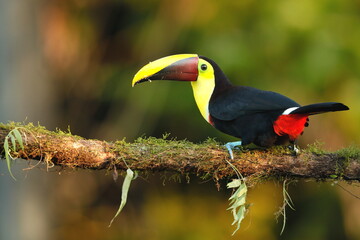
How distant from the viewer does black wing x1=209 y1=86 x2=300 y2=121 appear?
361 centimetres

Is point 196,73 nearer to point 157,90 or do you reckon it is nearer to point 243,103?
point 243,103

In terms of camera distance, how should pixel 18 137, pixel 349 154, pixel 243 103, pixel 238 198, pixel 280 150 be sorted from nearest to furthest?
pixel 18 137
pixel 238 198
pixel 349 154
pixel 280 150
pixel 243 103

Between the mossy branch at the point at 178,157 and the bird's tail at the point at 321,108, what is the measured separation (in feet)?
0.68

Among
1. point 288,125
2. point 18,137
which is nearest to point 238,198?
point 288,125

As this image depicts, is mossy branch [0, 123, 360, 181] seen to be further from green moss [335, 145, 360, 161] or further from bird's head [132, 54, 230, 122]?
bird's head [132, 54, 230, 122]

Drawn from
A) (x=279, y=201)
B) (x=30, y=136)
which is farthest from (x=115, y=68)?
(x=30, y=136)

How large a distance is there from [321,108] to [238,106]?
0.59m

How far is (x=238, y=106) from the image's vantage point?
372 centimetres

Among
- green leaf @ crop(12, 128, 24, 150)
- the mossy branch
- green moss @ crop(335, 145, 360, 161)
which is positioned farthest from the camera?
green moss @ crop(335, 145, 360, 161)

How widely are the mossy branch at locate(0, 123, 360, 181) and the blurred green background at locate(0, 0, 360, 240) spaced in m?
3.20

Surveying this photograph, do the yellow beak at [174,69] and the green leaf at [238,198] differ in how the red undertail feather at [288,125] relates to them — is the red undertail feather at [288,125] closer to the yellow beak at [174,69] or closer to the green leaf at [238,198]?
the green leaf at [238,198]

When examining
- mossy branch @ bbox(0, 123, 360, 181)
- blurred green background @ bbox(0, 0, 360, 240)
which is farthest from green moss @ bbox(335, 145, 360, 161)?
blurred green background @ bbox(0, 0, 360, 240)

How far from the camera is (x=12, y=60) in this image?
7.14 meters

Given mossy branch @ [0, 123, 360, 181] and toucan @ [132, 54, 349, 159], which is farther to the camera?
toucan @ [132, 54, 349, 159]
